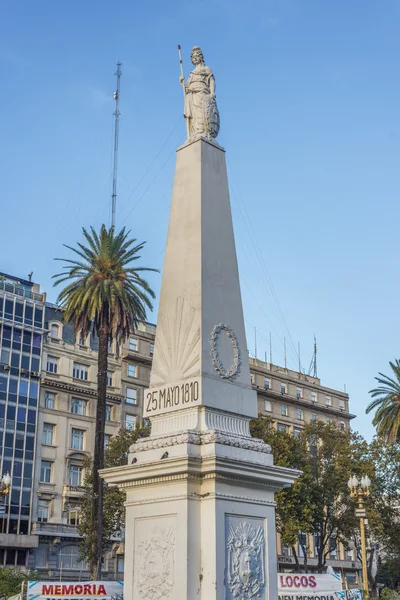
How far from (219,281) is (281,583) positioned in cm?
1619

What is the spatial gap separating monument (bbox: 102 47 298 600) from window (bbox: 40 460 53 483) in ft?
157

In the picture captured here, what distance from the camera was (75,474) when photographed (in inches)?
2387

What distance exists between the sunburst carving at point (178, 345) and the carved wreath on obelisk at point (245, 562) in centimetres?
250

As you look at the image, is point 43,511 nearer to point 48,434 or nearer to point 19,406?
point 48,434

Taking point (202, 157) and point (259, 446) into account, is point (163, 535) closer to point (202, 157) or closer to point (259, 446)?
point (259, 446)

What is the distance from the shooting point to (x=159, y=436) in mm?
12086

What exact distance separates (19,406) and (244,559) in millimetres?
48217

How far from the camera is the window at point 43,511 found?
57.3 meters

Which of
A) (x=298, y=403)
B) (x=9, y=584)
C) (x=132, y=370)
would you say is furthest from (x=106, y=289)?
(x=298, y=403)

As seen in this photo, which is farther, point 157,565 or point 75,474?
point 75,474

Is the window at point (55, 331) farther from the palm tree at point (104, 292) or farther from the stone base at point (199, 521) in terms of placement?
the stone base at point (199, 521)

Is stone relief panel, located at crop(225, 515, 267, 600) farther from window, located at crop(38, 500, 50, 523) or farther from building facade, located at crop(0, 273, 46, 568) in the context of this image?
window, located at crop(38, 500, 50, 523)

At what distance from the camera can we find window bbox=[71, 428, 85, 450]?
61125 mm

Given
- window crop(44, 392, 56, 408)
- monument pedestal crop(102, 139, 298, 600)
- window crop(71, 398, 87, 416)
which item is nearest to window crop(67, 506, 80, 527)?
window crop(71, 398, 87, 416)
